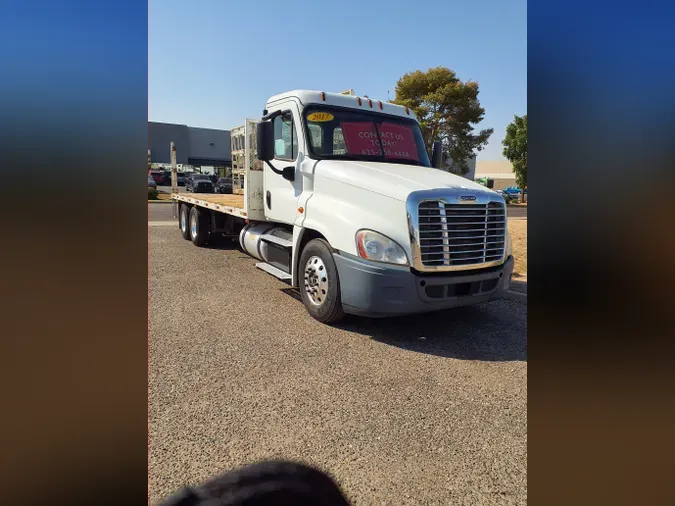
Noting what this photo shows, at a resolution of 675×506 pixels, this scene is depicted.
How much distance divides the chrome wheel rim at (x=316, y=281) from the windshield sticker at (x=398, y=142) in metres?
2.04

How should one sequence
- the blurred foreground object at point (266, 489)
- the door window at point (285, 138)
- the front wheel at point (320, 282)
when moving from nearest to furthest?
the blurred foreground object at point (266, 489)
the front wheel at point (320, 282)
the door window at point (285, 138)

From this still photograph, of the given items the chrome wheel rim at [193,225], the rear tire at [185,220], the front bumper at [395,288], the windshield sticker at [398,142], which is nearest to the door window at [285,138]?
the windshield sticker at [398,142]

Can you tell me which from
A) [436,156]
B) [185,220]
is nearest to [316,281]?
Answer: [436,156]

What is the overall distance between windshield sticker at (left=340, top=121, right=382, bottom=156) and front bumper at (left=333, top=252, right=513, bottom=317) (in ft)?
6.24

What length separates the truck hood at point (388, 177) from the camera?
4941mm

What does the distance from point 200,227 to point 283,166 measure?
4.82 meters

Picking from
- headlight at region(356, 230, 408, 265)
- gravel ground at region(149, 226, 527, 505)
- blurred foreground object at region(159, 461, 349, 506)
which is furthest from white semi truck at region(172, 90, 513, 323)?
blurred foreground object at region(159, 461, 349, 506)

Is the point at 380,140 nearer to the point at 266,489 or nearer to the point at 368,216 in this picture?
the point at 368,216

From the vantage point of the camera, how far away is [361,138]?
20.9ft

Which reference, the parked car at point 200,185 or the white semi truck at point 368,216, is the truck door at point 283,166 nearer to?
the white semi truck at point 368,216

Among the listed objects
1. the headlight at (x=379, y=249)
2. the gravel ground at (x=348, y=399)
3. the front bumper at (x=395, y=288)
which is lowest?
the gravel ground at (x=348, y=399)

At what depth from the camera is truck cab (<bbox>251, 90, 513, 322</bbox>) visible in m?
4.72

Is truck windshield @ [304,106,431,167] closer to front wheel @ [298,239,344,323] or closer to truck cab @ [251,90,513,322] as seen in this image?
truck cab @ [251,90,513,322]
